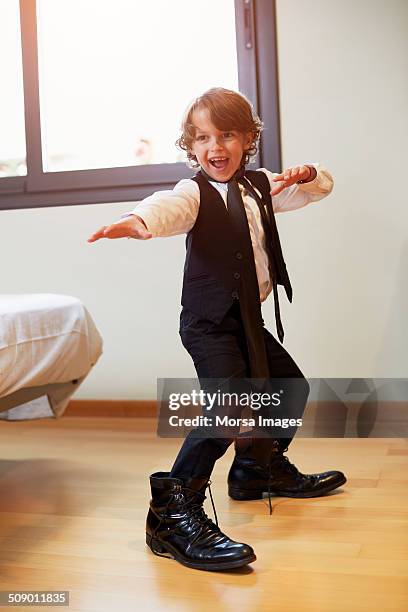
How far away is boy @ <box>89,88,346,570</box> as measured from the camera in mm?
1666

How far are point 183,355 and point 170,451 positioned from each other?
20.2 inches

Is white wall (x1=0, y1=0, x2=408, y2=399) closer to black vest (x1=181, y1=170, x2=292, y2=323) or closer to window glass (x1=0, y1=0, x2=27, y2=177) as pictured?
window glass (x1=0, y1=0, x2=27, y2=177)

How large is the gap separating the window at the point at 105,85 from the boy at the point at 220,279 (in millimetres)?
1086

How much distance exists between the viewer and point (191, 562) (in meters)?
1.58

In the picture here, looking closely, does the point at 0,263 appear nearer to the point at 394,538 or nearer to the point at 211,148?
the point at 211,148

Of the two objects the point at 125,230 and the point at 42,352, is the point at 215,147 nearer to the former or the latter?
the point at 125,230

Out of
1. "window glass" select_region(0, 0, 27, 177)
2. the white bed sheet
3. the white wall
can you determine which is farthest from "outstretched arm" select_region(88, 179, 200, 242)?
"window glass" select_region(0, 0, 27, 177)

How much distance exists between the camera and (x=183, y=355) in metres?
3.02

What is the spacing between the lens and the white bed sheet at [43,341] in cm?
197

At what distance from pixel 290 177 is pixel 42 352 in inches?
29.4

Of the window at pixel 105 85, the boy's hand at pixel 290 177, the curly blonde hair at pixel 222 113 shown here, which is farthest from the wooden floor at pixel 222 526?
the window at pixel 105 85

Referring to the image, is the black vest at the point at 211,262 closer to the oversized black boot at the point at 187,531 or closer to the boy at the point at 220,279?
the boy at the point at 220,279

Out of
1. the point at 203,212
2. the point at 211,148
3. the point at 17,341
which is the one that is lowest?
the point at 17,341

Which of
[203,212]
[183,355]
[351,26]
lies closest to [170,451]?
[183,355]
